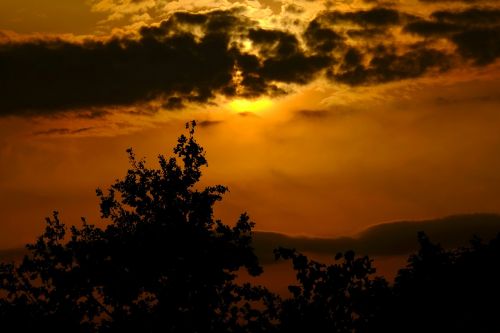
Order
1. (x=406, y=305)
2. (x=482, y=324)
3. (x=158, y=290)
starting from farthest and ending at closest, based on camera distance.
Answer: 1. (x=158, y=290)
2. (x=406, y=305)
3. (x=482, y=324)

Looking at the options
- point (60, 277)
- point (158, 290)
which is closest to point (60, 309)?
point (60, 277)

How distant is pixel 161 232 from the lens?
1375 inches

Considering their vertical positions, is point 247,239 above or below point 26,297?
above

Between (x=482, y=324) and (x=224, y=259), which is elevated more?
(x=224, y=259)

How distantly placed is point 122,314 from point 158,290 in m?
1.98

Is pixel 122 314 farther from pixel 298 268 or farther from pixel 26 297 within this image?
pixel 298 268

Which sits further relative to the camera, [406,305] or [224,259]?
[224,259]

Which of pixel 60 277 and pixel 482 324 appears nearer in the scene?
pixel 482 324

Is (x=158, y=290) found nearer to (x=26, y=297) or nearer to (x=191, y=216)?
(x=191, y=216)

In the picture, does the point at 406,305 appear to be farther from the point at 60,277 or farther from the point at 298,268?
the point at 60,277

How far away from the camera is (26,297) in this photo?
35719mm

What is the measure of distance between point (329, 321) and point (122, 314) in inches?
492

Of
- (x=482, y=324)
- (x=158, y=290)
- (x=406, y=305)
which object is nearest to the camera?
(x=482, y=324)

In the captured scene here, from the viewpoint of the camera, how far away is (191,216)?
116ft
